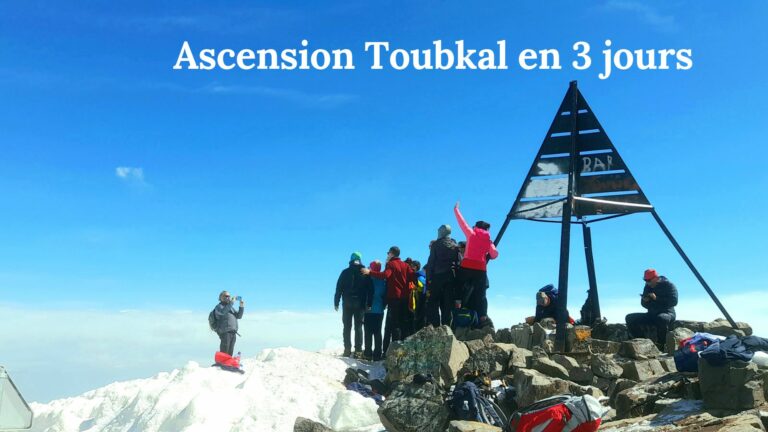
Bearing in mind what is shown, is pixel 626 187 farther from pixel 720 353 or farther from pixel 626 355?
pixel 720 353

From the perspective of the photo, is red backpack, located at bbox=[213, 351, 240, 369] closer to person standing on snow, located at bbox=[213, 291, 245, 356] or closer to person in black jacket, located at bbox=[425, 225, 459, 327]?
person standing on snow, located at bbox=[213, 291, 245, 356]

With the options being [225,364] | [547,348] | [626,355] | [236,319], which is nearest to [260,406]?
[225,364]

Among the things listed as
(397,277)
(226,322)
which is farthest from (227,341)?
(397,277)

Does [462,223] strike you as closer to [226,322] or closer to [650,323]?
[650,323]

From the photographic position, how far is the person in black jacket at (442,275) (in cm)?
1325

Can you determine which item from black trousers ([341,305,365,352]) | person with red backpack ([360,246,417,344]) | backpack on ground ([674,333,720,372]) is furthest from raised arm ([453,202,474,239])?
backpack on ground ([674,333,720,372])

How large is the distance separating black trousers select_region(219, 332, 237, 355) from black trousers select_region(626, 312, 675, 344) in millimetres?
8200

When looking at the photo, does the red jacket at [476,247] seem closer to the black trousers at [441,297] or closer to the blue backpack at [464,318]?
the black trousers at [441,297]

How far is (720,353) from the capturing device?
8742mm

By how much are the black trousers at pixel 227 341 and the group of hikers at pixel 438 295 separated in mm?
2309

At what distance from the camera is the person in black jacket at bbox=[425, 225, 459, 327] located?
522 inches

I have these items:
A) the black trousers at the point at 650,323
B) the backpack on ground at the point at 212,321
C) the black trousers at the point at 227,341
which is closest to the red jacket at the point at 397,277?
the black trousers at the point at 227,341

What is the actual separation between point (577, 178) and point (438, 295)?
471 centimetres

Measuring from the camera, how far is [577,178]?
15.8 meters
